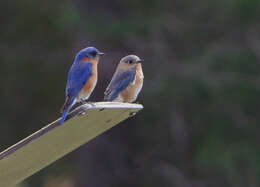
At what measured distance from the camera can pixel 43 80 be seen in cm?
1605

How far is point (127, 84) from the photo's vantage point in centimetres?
661

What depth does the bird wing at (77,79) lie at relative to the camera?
19.1 ft

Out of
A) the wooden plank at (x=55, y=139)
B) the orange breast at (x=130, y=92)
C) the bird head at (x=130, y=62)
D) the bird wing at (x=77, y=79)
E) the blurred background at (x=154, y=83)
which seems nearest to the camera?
the wooden plank at (x=55, y=139)

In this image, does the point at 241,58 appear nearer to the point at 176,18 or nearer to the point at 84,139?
the point at 176,18

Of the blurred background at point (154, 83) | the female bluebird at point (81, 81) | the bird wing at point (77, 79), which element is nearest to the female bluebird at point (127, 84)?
the female bluebird at point (81, 81)

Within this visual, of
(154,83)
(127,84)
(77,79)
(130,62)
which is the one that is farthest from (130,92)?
(154,83)

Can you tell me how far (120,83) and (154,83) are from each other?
7254 mm

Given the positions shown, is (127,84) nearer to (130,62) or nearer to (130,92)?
(130,92)

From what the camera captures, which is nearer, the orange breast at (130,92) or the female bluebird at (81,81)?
the female bluebird at (81,81)

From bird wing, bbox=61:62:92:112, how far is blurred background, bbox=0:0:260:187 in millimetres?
6659

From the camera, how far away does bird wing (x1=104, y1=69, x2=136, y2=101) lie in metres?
6.64

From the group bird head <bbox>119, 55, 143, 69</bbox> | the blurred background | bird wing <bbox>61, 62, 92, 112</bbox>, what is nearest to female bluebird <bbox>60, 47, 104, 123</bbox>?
bird wing <bbox>61, 62, 92, 112</bbox>

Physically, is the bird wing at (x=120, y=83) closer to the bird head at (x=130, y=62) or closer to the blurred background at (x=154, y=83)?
the bird head at (x=130, y=62)

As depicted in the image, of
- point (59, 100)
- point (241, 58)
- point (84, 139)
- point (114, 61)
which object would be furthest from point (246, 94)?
point (84, 139)
